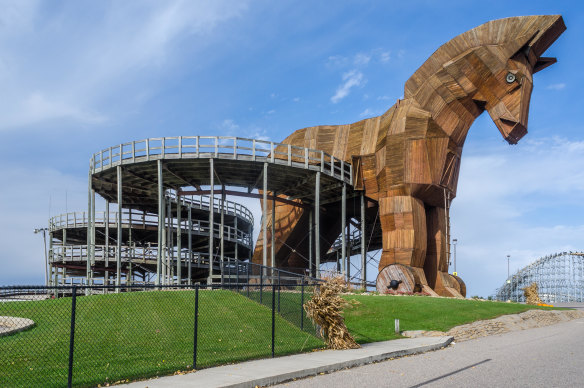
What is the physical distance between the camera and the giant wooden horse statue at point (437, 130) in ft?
104

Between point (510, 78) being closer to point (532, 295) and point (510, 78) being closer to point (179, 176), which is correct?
point (532, 295)

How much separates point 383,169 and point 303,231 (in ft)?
30.0

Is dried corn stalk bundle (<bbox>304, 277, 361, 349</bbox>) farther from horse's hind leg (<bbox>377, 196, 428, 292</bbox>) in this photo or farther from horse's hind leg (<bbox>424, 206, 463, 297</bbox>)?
horse's hind leg (<bbox>424, 206, 463, 297</bbox>)

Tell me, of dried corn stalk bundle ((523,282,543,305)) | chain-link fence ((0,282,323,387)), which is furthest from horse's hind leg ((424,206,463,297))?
chain-link fence ((0,282,323,387))

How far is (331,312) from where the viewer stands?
1528 centimetres

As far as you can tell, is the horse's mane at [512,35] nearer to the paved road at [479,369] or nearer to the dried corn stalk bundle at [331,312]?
the paved road at [479,369]

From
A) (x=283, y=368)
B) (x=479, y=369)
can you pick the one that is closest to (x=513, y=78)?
(x=479, y=369)

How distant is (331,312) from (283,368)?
3823 mm

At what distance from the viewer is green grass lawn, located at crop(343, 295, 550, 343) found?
20.0 meters

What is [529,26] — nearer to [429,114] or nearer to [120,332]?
[429,114]

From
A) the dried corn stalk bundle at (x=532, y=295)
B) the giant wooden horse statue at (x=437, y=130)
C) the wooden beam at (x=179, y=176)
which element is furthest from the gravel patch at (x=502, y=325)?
the wooden beam at (x=179, y=176)

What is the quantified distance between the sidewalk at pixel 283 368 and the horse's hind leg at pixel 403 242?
54.7 feet

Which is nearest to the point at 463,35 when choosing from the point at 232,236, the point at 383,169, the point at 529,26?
the point at 529,26

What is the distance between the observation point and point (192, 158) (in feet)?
108
